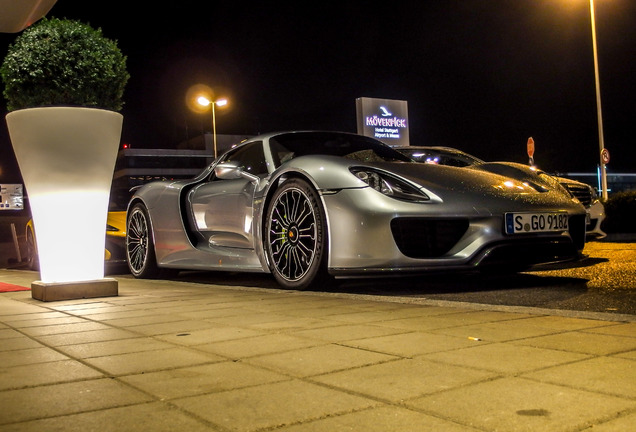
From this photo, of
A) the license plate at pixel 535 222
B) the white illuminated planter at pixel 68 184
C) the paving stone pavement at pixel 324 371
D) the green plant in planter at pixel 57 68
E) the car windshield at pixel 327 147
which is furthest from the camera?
the car windshield at pixel 327 147

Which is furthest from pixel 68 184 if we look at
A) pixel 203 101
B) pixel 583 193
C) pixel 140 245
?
pixel 203 101

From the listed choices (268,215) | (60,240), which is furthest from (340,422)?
(60,240)

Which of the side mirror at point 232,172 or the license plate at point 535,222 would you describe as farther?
the side mirror at point 232,172

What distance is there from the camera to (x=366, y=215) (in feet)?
14.8

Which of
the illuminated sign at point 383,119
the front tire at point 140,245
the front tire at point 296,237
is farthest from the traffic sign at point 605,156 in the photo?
the front tire at point 296,237

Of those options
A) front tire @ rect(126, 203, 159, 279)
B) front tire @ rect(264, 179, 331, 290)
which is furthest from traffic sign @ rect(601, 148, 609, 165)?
front tire @ rect(264, 179, 331, 290)

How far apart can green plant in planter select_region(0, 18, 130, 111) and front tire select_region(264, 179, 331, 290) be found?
1.64 m

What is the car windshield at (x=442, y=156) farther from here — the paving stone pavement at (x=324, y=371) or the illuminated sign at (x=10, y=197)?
the illuminated sign at (x=10, y=197)

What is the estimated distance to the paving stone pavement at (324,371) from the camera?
184 cm

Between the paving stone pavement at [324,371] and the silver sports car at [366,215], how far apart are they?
1.86 ft

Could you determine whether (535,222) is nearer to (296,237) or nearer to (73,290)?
(296,237)

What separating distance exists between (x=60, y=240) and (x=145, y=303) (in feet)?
3.25

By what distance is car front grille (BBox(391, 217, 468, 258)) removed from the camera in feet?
14.6

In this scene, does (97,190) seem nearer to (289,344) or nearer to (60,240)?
(60,240)
